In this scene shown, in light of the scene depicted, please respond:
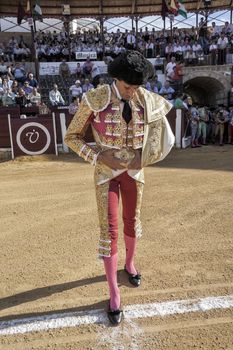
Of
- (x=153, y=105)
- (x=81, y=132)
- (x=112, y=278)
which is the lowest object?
(x=112, y=278)

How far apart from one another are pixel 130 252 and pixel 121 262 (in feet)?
1.42

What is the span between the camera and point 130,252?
2.73 metres

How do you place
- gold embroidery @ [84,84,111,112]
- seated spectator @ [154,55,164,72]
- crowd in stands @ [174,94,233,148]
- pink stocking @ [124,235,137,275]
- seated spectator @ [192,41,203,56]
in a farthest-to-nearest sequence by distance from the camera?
1. seated spectator @ [192,41,203,56]
2. seated spectator @ [154,55,164,72]
3. crowd in stands @ [174,94,233,148]
4. pink stocking @ [124,235,137,275]
5. gold embroidery @ [84,84,111,112]

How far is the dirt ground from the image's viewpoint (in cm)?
221

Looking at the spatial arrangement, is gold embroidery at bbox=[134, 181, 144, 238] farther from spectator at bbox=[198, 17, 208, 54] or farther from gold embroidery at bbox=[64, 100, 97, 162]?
spectator at bbox=[198, 17, 208, 54]

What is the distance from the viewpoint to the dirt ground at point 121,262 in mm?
2207

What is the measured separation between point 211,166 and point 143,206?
3.28 m

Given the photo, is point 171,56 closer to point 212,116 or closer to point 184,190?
point 212,116

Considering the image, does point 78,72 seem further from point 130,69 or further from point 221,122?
point 130,69

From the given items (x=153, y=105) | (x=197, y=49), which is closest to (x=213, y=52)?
(x=197, y=49)

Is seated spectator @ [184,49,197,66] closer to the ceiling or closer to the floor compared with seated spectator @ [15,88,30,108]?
closer to the ceiling

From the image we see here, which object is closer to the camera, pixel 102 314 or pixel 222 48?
pixel 102 314

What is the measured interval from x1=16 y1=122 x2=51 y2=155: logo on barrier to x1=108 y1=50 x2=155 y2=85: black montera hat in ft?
24.0

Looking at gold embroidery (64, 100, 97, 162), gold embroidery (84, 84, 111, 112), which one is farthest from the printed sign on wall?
gold embroidery (84, 84, 111, 112)
